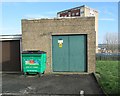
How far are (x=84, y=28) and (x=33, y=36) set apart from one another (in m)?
3.30

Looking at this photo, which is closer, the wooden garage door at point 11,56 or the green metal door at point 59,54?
the green metal door at point 59,54

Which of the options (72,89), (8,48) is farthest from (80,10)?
(72,89)

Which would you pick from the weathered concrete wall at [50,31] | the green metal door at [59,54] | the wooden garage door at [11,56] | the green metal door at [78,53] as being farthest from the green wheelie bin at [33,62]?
the wooden garage door at [11,56]

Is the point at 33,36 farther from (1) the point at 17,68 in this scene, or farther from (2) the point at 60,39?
(1) the point at 17,68

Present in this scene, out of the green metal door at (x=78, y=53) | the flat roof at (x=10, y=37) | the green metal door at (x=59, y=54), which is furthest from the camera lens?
the flat roof at (x=10, y=37)

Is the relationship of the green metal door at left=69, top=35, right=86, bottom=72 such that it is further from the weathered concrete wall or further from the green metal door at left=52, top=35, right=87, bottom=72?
the weathered concrete wall

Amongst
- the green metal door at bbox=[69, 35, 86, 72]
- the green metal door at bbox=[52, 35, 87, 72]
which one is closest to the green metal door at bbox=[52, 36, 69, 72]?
the green metal door at bbox=[52, 35, 87, 72]

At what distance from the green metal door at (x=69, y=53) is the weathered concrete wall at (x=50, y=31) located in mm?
277

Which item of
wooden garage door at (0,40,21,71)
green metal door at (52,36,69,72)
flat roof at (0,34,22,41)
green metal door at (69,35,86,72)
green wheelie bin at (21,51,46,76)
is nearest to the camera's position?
green wheelie bin at (21,51,46,76)

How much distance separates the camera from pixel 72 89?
8.45 meters

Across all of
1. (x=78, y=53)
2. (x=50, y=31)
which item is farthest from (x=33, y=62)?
(x=78, y=53)

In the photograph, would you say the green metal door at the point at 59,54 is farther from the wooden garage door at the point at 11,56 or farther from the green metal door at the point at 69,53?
the wooden garage door at the point at 11,56

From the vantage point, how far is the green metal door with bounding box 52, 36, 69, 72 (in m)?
13.4

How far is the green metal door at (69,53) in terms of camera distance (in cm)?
1330
